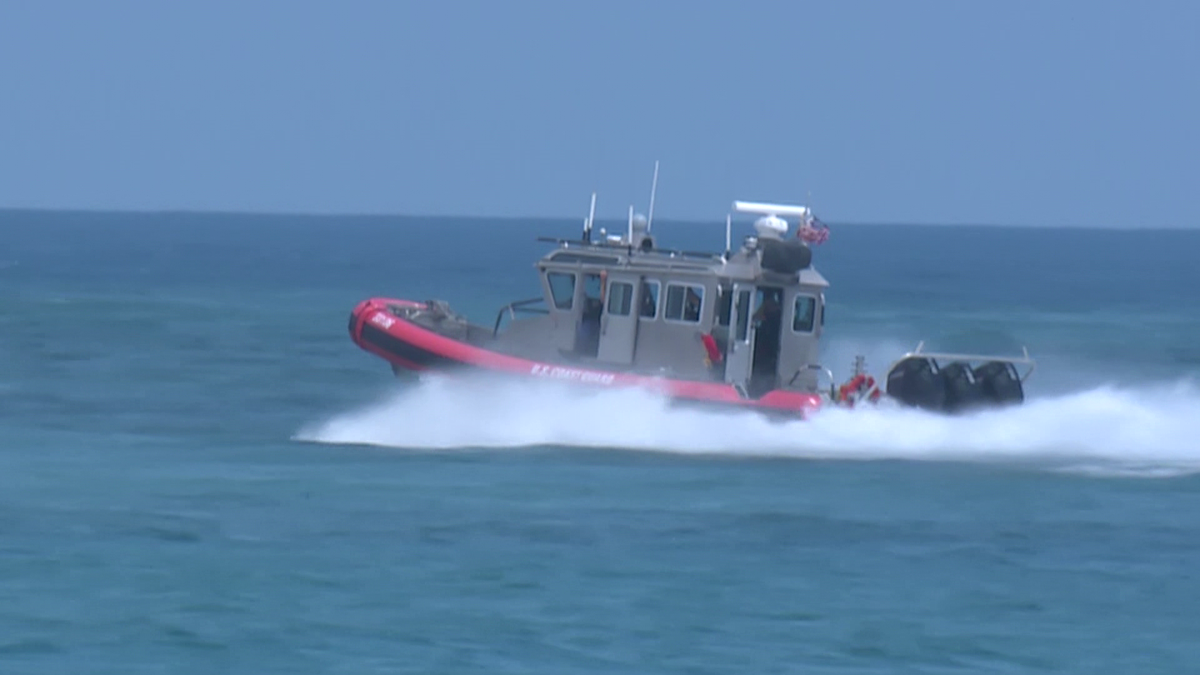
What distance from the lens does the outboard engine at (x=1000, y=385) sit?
17469 millimetres

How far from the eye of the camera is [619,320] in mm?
17594

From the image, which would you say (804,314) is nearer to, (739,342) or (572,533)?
(739,342)

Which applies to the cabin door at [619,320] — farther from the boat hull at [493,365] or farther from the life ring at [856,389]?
the life ring at [856,389]

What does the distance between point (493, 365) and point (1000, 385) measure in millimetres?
4091

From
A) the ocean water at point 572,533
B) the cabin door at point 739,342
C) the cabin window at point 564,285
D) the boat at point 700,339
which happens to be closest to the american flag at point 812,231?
the boat at point 700,339

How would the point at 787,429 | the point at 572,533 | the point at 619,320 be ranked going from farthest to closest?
the point at 619,320, the point at 787,429, the point at 572,533

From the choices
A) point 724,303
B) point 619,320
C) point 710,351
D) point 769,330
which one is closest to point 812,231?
point 769,330

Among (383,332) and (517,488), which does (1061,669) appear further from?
(383,332)

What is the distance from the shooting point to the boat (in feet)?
56.6

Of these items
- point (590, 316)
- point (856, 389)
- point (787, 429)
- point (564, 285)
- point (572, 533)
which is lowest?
point (572, 533)

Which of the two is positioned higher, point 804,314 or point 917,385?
point 804,314

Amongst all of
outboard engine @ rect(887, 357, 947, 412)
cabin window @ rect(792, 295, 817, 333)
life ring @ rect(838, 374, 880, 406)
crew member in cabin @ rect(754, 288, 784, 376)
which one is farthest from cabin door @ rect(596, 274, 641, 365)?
outboard engine @ rect(887, 357, 947, 412)

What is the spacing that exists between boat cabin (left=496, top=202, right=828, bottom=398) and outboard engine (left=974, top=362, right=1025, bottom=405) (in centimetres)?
A: 137

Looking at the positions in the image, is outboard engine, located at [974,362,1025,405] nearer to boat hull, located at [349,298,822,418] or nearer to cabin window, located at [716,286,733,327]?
boat hull, located at [349,298,822,418]
